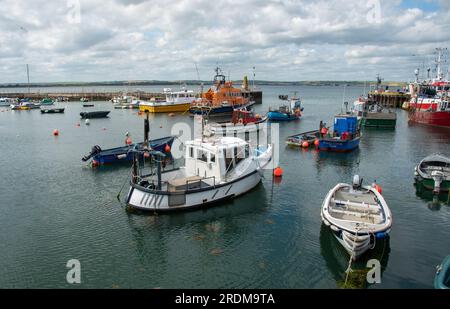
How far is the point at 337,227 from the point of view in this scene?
15648 mm

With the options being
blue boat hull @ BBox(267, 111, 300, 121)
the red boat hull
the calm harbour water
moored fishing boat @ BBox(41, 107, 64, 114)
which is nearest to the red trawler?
the red boat hull

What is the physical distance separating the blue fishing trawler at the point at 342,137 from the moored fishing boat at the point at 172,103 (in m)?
45.1

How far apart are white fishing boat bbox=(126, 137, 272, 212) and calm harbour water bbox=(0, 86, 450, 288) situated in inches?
28.6

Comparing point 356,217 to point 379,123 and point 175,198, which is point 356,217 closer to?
point 175,198

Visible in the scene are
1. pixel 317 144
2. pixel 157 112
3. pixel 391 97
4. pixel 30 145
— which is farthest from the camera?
pixel 391 97

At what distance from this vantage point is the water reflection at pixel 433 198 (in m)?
22.2

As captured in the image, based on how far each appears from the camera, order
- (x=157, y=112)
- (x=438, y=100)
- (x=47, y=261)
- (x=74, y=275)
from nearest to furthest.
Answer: (x=74, y=275) → (x=47, y=261) → (x=438, y=100) → (x=157, y=112)

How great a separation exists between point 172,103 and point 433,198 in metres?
62.5

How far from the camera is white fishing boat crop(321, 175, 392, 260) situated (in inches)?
591

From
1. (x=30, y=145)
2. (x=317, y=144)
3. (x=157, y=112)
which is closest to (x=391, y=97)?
(x=157, y=112)

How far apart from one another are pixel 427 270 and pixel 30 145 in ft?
137

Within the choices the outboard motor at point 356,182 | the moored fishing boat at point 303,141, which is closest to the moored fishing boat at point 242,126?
the moored fishing boat at point 303,141

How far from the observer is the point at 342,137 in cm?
3769
